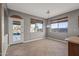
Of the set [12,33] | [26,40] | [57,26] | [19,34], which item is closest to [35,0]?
[12,33]

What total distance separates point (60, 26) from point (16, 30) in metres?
3.97

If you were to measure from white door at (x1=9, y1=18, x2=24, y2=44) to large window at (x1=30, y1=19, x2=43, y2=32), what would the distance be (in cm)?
139

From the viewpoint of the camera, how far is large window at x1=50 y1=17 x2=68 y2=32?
7205 millimetres

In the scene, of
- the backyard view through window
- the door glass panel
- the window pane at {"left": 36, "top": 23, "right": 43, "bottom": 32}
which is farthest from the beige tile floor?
the window pane at {"left": 36, "top": 23, "right": 43, "bottom": 32}

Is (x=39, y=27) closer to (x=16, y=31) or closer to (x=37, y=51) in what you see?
(x=16, y=31)

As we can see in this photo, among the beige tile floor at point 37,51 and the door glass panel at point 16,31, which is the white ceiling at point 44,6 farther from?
the beige tile floor at point 37,51

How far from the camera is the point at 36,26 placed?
880cm

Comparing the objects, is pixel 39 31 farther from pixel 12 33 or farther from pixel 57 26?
pixel 12 33

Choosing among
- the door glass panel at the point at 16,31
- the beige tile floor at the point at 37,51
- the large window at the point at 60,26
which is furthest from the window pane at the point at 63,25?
the door glass panel at the point at 16,31

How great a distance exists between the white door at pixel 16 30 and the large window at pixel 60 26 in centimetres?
345

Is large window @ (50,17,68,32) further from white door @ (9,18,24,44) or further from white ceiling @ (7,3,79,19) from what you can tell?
white door @ (9,18,24,44)

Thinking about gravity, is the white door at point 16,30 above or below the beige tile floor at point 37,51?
above

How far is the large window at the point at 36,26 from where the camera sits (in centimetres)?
815

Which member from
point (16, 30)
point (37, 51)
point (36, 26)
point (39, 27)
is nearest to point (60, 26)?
point (39, 27)
